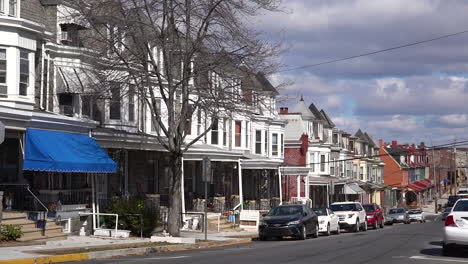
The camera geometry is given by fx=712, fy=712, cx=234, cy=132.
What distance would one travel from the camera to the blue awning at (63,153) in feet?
78.4

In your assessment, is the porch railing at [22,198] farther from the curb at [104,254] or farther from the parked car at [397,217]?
the parked car at [397,217]

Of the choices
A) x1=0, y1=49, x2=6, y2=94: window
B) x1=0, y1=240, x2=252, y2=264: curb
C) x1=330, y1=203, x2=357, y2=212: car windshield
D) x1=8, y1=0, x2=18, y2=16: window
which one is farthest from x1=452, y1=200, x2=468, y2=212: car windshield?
x1=330, y1=203, x2=357, y2=212: car windshield

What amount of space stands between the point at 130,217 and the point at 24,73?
6.76 meters

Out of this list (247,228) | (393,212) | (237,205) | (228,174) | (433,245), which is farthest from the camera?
(393,212)

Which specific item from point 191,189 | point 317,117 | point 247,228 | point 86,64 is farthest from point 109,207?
point 317,117

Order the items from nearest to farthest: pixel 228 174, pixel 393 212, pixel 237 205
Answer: pixel 237 205 < pixel 228 174 < pixel 393 212

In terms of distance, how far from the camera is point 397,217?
186 feet

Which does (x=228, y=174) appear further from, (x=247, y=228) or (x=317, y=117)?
(x=317, y=117)

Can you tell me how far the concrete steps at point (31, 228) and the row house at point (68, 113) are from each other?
122cm

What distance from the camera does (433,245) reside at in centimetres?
2456

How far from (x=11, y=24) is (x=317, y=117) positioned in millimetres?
48723

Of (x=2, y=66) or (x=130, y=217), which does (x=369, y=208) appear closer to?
(x=130, y=217)

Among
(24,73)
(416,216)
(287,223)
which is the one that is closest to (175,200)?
(287,223)

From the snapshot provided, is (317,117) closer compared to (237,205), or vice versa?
(237,205)
